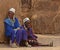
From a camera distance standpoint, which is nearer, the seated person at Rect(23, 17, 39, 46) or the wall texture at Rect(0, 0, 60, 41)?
the seated person at Rect(23, 17, 39, 46)

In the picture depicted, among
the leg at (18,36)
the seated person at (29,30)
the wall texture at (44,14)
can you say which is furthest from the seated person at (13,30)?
the wall texture at (44,14)

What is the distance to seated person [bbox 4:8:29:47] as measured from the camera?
8523mm

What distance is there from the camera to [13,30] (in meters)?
8.61

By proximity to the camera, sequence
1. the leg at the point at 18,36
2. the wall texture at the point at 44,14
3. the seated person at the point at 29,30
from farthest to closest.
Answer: the wall texture at the point at 44,14 < the seated person at the point at 29,30 < the leg at the point at 18,36

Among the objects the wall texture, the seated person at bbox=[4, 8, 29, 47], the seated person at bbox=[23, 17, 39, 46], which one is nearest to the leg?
the seated person at bbox=[4, 8, 29, 47]

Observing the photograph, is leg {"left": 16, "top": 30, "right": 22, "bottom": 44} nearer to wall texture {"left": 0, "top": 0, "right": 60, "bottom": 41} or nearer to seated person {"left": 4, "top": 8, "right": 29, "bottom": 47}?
seated person {"left": 4, "top": 8, "right": 29, "bottom": 47}

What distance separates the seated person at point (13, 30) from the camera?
28.0ft

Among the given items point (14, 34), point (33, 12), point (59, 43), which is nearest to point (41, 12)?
point (33, 12)

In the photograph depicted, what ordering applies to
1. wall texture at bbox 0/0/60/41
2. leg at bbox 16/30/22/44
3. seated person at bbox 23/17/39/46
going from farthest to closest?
1. wall texture at bbox 0/0/60/41
2. seated person at bbox 23/17/39/46
3. leg at bbox 16/30/22/44

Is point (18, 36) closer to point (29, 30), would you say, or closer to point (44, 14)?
point (29, 30)

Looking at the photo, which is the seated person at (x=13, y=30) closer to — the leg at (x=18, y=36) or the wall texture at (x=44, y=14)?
the leg at (x=18, y=36)

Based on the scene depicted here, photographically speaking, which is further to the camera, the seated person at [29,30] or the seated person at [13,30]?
the seated person at [29,30]

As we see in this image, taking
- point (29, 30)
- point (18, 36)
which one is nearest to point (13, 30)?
point (18, 36)

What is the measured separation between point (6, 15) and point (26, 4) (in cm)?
398
